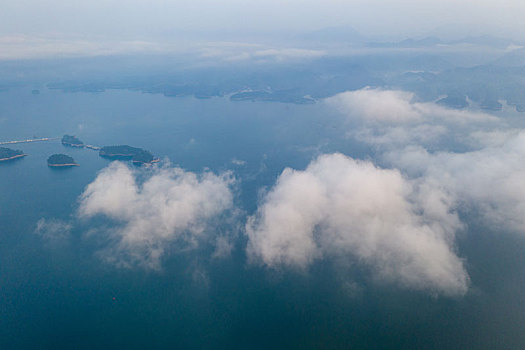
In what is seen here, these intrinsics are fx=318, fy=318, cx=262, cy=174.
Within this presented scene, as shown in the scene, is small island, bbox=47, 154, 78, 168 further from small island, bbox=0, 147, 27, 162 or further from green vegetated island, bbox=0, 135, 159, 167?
small island, bbox=0, 147, 27, 162

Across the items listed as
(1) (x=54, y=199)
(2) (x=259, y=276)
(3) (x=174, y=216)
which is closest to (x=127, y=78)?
(1) (x=54, y=199)

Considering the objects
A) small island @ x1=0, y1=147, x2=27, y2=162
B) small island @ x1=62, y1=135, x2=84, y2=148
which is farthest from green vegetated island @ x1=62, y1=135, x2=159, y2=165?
small island @ x1=0, y1=147, x2=27, y2=162

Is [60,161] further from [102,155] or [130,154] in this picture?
[130,154]

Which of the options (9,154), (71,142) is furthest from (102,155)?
(9,154)

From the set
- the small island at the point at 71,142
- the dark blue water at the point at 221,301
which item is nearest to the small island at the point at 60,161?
the small island at the point at 71,142

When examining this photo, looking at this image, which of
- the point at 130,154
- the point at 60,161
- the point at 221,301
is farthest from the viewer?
the point at 130,154
